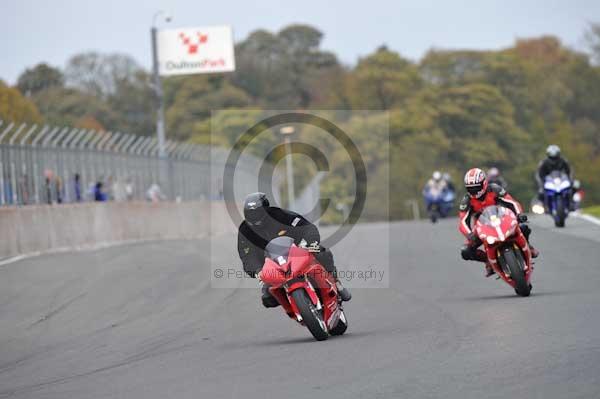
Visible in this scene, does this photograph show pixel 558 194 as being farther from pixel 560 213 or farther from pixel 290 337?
pixel 290 337

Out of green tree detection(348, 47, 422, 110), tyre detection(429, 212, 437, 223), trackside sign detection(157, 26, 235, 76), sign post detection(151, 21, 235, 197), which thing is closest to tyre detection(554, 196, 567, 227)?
tyre detection(429, 212, 437, 223)

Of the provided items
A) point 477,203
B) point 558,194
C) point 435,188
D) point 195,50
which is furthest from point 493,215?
point 195,50

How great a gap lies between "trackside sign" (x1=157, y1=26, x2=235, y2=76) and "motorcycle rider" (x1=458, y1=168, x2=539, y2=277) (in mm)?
30368

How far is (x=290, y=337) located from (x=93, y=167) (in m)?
17.1

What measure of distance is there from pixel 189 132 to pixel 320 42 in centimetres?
3894

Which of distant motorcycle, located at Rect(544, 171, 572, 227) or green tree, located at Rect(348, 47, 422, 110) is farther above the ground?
green tree, located at Rect(348, 47, 422, 110)

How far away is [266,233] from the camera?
10.8 m

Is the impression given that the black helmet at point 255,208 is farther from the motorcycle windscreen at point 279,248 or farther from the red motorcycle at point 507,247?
the red motorcycle at point 507,247

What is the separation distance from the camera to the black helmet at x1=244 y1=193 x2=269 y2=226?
34.5 feet

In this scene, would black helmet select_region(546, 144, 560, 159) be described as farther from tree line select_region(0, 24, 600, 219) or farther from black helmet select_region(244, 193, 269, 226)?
tree line select_region(0, 24, 600, 219)

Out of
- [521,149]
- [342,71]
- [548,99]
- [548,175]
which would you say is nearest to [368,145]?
[521,149]

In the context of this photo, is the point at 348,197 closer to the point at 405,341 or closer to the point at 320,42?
the point at 320,42

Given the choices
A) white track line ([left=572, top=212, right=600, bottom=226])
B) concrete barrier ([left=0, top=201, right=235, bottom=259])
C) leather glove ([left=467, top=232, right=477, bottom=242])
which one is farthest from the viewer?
white track line ([left=572, top=212, right=600, bottom=226])

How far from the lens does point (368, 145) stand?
87312 mm
